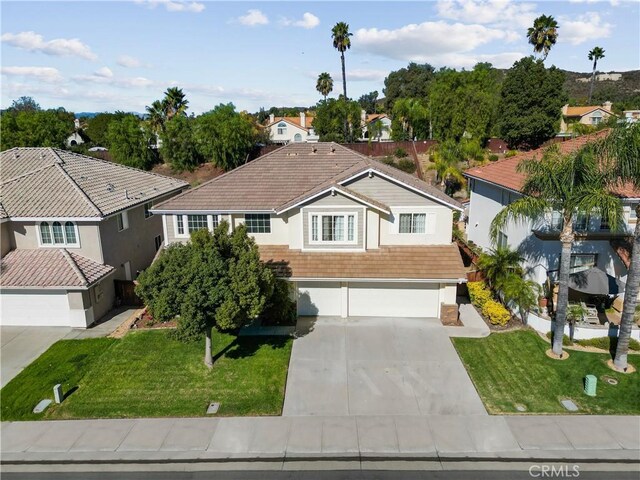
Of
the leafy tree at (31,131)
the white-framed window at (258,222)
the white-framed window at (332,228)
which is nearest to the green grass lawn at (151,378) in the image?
the white-framed window at (332,228)

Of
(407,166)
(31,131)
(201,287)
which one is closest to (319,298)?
(201,287)

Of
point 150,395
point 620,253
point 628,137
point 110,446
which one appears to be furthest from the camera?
point 620,253

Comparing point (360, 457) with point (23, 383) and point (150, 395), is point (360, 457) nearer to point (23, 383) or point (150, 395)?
point (150, 395)

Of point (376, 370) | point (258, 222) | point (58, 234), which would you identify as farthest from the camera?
point (258, 222)

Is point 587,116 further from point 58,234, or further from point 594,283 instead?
point 58,234

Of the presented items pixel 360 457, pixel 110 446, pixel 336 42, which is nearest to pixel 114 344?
pixel 110 446

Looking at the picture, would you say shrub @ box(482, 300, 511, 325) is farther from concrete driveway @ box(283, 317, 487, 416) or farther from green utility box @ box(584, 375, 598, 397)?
green utility box @ box(584, 375, 598, 397)
